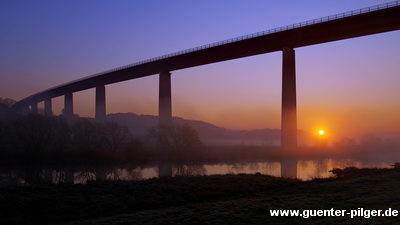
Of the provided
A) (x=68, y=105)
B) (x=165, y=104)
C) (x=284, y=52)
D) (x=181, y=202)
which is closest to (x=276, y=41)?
(x=284, y=52)

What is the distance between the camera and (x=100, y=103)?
7475 centimetres

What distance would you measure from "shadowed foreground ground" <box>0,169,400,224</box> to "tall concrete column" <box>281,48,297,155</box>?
25.7 metres

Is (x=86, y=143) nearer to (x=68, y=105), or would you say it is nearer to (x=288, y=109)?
(x=288, y=109)

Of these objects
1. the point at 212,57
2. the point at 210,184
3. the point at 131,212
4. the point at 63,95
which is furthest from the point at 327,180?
the point at 63,95

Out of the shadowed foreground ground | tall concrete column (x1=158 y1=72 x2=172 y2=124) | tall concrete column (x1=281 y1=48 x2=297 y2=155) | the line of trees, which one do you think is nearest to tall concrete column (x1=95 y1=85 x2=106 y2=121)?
tall concrete column (x1=158 y1=72 x2=172 y2=124)

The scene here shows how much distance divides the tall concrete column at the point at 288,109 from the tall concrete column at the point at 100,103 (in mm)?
42982

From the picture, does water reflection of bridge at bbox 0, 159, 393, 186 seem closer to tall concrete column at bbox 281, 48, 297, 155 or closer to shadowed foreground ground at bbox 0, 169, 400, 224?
tall concrete column at bbox 281, 48, 297, 155

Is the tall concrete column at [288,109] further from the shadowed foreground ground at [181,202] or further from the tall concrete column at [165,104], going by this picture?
the shadowed foreground ground at [181,202]

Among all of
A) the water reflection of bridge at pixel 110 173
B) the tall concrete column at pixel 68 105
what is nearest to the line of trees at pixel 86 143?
the water reflection of bridge at pixel 110 173

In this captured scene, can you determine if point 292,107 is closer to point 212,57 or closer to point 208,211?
point 212,57

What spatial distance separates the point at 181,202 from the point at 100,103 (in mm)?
64362

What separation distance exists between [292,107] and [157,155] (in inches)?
714

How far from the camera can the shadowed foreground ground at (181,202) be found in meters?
10.5

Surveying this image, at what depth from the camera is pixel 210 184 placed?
17.1 meters
